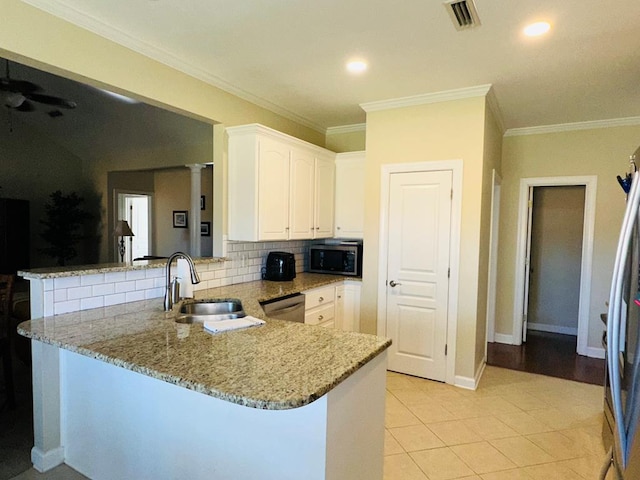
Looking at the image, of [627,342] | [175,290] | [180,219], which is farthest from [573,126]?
[180,219]

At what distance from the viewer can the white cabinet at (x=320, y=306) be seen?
11.4ft

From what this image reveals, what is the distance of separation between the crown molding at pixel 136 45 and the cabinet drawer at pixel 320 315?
205 centimetres

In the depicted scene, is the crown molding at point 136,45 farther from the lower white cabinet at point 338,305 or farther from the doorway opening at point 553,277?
the doorway opening at point 553,277

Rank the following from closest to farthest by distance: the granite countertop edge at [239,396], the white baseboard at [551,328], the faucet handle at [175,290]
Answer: the granite countertop edge at [239,396]
the faucet handle at [175,290]
the white baseboard at [551,328]

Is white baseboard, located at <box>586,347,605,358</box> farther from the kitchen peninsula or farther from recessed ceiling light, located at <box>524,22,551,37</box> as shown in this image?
the kitchen peninsula

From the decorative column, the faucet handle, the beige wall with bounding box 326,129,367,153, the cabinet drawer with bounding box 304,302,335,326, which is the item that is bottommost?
the cabinet drawer with bounding box 304,302,335,326

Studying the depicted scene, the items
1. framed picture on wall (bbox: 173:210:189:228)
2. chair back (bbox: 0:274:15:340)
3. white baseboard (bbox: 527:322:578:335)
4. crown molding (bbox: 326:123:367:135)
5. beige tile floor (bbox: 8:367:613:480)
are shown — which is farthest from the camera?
framed picture on wall (bbox: 173:210:189:228)

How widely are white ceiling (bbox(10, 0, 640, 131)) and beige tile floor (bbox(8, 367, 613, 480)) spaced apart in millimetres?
2405

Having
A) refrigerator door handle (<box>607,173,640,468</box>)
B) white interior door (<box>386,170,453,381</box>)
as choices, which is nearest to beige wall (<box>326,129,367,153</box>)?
white interior door (<box>386,170,453,381</box>)

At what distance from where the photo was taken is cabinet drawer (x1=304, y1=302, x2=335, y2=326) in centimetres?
348

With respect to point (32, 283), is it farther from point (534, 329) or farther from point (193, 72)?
point (534, 329)

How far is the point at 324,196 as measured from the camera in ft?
13.9

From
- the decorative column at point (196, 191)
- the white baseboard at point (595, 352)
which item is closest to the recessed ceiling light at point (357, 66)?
the decorative column at point (196, 191)

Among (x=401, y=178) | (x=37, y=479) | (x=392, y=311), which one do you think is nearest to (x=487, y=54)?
(x=401, y=178)
